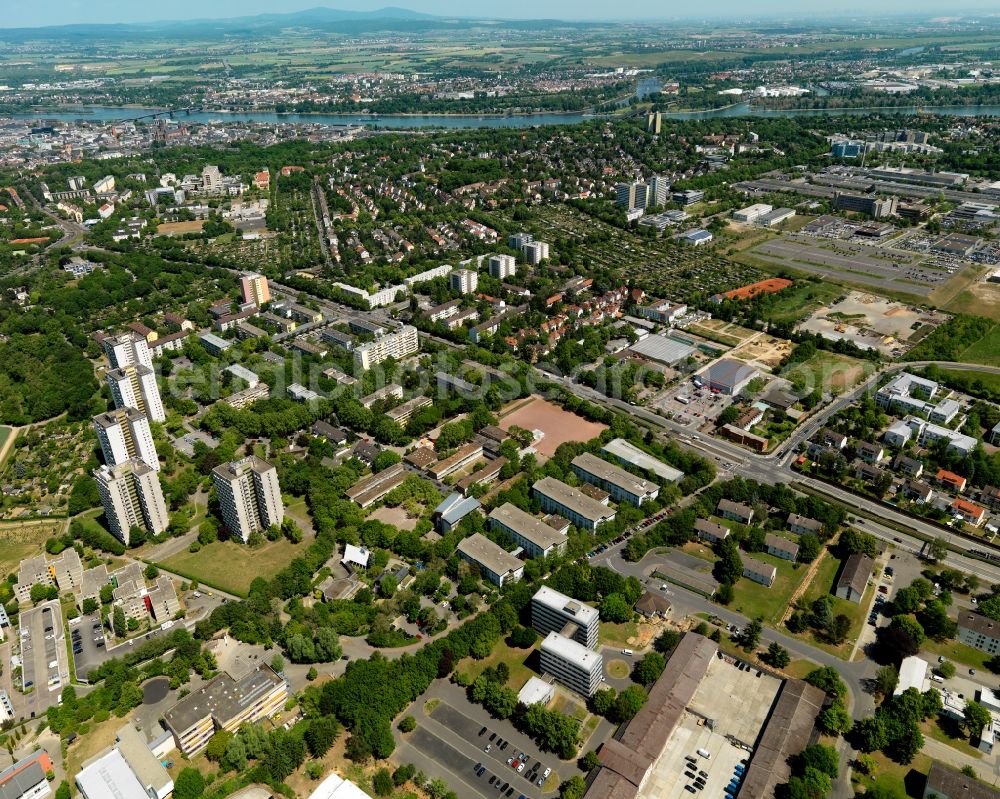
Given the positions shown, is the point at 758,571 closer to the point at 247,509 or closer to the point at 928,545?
the point at 928,545

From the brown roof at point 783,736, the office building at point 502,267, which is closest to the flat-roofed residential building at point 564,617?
the brown roof at point 783,736

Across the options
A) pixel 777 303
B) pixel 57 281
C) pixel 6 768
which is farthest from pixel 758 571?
pixel 57 281

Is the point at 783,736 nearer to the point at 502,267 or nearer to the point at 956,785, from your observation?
the point at 956,785

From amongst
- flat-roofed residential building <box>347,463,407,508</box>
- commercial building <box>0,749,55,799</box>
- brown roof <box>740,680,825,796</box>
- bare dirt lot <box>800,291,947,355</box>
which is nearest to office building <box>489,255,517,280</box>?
bare dirt lot <box>800,291,947,355</box>

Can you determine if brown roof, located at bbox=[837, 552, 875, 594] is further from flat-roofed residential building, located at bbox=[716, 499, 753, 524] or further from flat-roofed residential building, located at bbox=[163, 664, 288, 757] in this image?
flat-roofed residential building, located at bbox=[163, 664, 288, 757]

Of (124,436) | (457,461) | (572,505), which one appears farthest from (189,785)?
(124,436)
